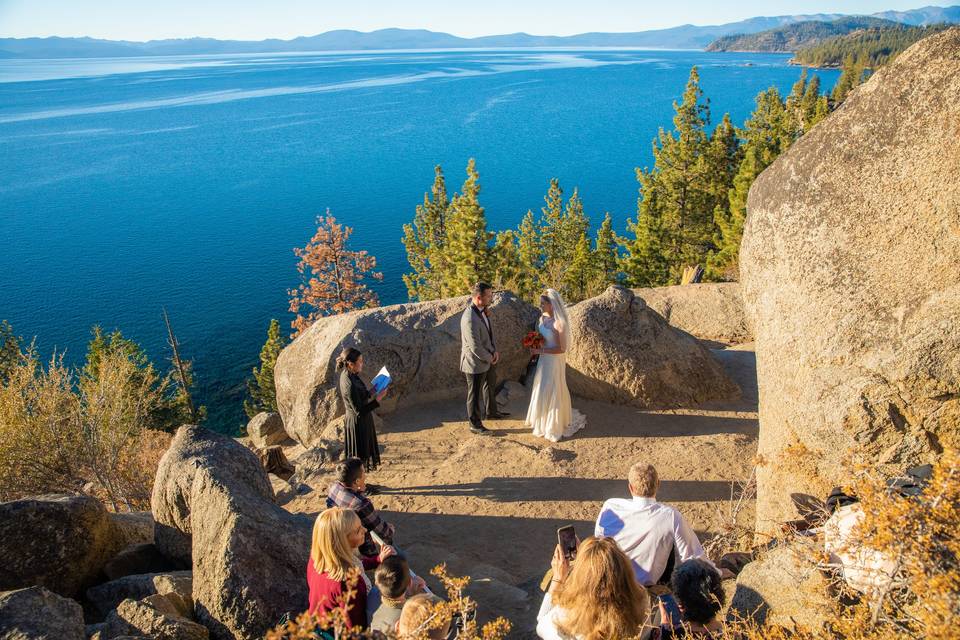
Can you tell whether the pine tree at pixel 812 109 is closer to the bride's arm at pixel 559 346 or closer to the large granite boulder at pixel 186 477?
the bride's arm at pixel 559 346

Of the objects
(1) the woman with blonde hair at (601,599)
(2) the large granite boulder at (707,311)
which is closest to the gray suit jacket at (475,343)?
(1) the woman with blonde hair at (601,599)

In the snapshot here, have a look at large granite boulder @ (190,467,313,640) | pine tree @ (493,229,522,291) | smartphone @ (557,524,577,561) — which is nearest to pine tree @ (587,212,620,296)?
pine tree @ (493,229,522,291)

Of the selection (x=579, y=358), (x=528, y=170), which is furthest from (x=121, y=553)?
(x=528, y=170)

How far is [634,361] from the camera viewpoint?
12.4 meters

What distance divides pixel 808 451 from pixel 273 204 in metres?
83.6

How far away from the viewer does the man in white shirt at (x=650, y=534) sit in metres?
5.53

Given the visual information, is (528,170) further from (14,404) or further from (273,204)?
(14,404)

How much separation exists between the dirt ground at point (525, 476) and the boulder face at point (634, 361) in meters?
0.33

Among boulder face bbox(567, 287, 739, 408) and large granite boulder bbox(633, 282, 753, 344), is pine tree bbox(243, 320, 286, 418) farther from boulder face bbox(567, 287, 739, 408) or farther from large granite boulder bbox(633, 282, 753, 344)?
boulder face bbox(567, 287, 739, 408)

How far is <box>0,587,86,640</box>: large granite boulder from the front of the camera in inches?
211

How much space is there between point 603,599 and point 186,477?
6.03 metres

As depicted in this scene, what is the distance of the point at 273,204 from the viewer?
82688 millimetres

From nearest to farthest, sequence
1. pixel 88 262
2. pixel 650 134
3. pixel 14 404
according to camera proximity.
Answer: pixel 14 404, pixel 88 262, pixel 650 134

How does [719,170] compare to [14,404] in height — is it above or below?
above
